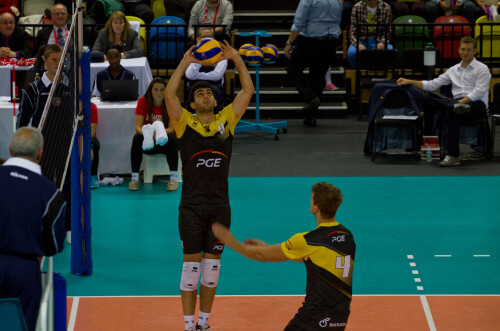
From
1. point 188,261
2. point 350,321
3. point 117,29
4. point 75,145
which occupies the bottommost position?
point 350,321

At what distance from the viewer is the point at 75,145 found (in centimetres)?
877

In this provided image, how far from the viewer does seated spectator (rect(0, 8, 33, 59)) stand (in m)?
15.4

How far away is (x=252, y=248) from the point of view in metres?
5.70

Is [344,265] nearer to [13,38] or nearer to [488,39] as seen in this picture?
[13,38]

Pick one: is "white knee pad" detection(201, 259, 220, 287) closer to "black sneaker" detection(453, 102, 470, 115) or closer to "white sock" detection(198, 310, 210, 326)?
"white sock" detection(198, 310, 210, 326)

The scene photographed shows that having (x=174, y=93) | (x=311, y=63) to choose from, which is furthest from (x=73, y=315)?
(x=311, y=63)

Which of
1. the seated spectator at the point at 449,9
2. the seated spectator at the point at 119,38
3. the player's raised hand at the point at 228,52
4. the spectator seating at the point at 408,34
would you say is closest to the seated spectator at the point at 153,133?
the seated spectator at the point at 119,38

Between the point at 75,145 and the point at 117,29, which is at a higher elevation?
the point at 117,29

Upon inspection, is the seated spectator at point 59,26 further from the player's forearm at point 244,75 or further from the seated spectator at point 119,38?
the player's forearm at point 244,75

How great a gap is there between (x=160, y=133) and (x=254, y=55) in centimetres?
342

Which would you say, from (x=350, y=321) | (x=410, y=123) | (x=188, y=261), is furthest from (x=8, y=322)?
(x=410, y=123)

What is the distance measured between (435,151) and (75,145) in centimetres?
715

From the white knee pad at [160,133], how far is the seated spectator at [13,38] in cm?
425

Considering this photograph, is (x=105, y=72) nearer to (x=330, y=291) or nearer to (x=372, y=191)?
(x=372, y=191)
